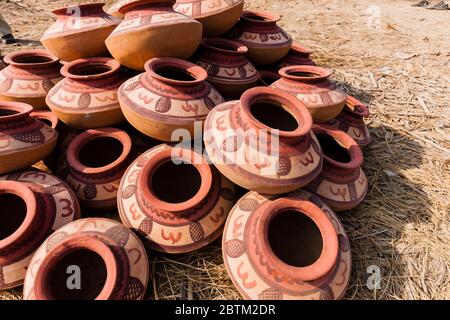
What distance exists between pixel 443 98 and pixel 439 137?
4.78 ft

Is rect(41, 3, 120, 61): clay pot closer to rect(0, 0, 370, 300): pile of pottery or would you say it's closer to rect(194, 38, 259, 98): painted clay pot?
rect(0, 0, 370, 300): pile of pottery

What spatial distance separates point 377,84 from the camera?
6277 mm

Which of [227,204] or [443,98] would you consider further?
[443,98]

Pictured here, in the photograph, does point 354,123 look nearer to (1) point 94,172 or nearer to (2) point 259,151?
(2) point 259,151

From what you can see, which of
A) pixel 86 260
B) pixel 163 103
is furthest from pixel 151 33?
pixel 86 260

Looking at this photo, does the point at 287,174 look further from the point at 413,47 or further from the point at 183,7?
the point at 413,47

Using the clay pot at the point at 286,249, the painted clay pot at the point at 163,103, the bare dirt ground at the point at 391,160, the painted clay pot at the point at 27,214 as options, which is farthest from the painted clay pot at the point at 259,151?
the painted clay pot at the point at 27,214

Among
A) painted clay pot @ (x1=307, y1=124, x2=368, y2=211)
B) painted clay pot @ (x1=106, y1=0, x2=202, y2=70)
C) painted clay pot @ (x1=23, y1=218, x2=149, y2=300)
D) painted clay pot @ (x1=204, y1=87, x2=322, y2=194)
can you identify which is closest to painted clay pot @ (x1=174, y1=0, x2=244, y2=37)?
painted clay pot @ (x1=106, y1=0, x2=202, y2=70)

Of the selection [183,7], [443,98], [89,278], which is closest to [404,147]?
[443,98]

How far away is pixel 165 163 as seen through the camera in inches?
128

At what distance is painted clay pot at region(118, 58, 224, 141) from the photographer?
9.71 ft

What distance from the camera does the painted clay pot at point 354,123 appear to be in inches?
156
